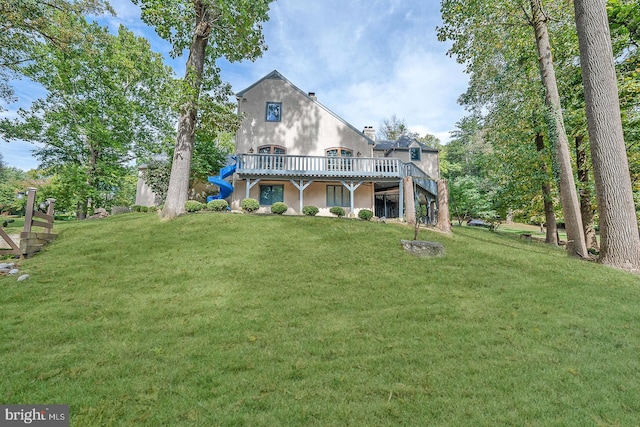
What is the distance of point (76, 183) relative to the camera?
17.8 meters

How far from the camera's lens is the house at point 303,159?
53.9 ft

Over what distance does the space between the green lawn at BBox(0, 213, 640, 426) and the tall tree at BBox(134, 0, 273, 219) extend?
524cm

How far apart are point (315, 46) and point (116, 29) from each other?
611 inches

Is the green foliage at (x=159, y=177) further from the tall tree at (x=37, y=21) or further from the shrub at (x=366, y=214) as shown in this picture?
the shrub at (x=366, y=214)

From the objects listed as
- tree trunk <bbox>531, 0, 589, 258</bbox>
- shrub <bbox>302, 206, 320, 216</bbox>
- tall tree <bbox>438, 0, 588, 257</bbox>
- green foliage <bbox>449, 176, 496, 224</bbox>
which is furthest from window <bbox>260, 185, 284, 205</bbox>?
green foliage <bbox>449, 176, 496, 224</bbox>

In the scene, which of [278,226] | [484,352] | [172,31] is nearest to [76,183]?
[172,31]

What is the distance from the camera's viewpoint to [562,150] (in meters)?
9.73

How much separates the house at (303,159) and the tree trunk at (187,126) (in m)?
3.88

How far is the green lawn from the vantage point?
267cm

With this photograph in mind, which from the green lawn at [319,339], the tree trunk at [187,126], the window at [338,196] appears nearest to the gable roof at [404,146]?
the window at [338,196]

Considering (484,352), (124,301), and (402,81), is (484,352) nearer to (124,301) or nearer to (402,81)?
(124,301)

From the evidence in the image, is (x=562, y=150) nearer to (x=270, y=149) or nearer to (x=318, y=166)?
(x=318, y=166)

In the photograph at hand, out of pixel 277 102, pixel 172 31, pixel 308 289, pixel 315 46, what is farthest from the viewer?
pixel 277 102

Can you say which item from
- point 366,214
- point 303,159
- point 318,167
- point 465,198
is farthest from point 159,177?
point 465,198
